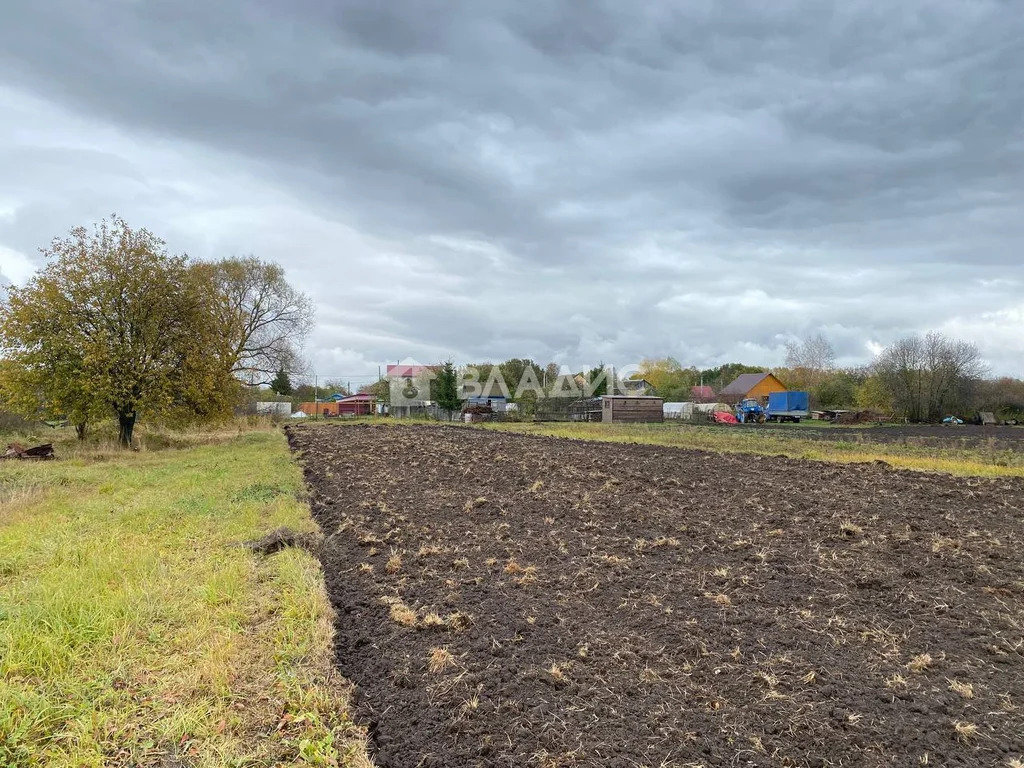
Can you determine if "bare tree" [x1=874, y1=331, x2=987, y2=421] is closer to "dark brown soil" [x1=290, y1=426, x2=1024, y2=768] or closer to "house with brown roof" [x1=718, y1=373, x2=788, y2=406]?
"house with brown roof" [x1=718, y1=373, x2=788, y2=406]

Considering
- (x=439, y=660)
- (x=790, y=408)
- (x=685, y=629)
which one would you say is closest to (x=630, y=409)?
(x=790, y=408)

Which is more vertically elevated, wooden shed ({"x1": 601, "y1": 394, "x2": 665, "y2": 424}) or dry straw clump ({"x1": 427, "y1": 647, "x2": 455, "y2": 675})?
wooden shed ({"x1": 601, "y1": 394, "x2": 665, "y2": 424})

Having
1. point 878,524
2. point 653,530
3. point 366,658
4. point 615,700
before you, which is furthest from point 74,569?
point 878,524

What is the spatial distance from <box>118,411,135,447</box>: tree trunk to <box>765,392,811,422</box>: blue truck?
4491cm

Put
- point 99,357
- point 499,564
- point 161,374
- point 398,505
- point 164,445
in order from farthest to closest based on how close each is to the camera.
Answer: point 164,445
point 161,374
point 99,357
point 398,505
point 499,564

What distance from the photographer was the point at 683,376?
92.8 metres

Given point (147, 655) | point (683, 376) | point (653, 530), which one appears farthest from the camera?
point (683, 376)

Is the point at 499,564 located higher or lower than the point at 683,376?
lower

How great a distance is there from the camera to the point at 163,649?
3850mm

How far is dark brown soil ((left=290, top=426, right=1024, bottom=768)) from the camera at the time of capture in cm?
297

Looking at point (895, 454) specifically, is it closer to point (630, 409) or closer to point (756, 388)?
point (630, 409)

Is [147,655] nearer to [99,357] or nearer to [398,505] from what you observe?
[398,505]

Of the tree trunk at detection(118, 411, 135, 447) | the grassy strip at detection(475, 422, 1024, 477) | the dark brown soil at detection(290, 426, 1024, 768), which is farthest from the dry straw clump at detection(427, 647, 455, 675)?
the tree trunk at detection(118, 411, 135, 447)

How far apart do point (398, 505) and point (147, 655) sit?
208 inches
